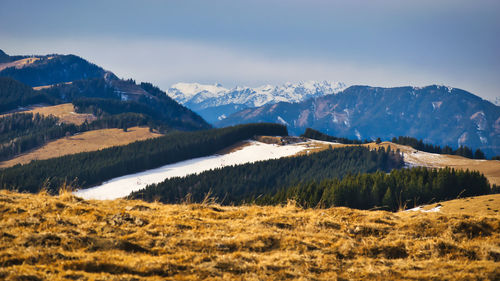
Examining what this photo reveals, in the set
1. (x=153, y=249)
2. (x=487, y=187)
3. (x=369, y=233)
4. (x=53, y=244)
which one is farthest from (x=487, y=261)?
(x=487, y=187)

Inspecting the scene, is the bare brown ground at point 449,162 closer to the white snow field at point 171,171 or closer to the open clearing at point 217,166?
the open clearing at point 217,166

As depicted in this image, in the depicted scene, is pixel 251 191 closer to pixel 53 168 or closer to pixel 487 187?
pixel 487 187

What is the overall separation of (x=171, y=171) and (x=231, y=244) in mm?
165550

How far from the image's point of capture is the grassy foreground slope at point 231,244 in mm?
8477

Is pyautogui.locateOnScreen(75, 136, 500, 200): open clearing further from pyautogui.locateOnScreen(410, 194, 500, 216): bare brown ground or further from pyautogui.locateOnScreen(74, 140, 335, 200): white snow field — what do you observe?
pyautogui.locateOnScreen(410, 194, 500, 216): bare brown ground

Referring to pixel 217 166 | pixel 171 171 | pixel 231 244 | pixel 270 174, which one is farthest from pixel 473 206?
pixel 171 171

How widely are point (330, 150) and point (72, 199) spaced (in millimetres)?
170301

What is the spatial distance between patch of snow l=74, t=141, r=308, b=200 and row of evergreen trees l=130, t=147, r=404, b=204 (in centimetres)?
1252

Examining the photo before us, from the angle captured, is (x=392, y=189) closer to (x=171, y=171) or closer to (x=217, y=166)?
(x=217, y=166)

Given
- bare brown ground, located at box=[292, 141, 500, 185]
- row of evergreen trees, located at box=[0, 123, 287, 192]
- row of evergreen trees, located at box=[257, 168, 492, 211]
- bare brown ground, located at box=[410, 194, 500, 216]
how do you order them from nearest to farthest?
1. bare brown ground, located at box=[410, 194, 500, 216]
2. row of evergreen trees, located at box=[257, 168, 492, 211]
3. row of evergreen trees, located at box=[0, 123, 287, 192]
4. bare brown ground, located at box=[292, 141, 500, 185]

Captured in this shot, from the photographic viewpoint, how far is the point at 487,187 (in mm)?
98125

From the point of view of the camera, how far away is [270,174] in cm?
15575

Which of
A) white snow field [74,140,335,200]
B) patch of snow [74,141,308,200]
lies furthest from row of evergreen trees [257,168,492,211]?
white snow field [74,140,335,200]

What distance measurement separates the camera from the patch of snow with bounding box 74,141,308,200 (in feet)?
470
